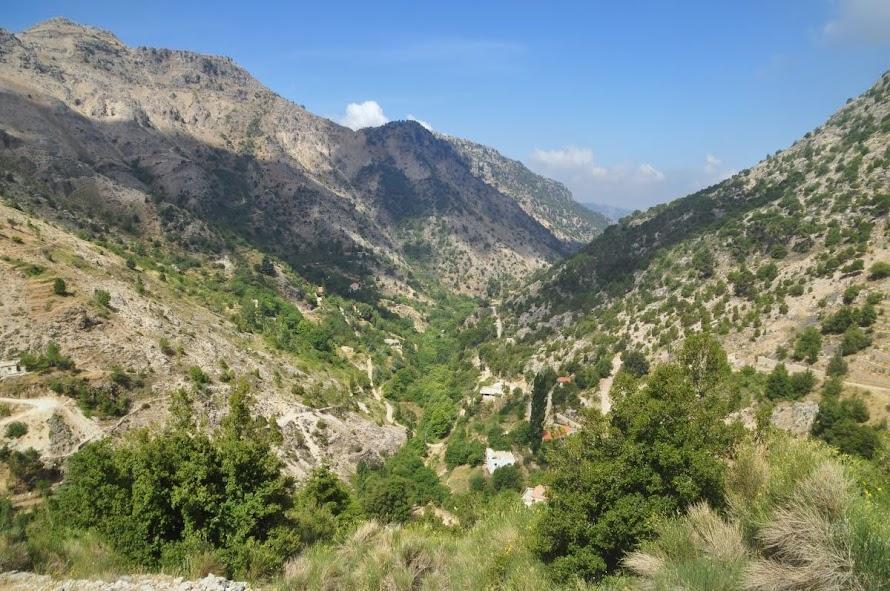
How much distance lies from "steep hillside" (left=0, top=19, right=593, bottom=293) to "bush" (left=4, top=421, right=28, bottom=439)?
5601cm

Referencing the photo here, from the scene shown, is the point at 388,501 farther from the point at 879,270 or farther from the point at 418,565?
the point at 879,270

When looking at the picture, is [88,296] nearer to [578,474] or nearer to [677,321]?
[578,474]

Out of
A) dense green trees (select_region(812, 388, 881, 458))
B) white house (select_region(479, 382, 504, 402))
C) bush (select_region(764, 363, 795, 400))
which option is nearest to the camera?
dense green trees (select_region(812, 388, 881, 458))

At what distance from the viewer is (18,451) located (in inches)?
1094

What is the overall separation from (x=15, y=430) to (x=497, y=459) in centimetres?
3855

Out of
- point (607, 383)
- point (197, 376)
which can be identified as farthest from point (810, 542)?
point (607, 383)

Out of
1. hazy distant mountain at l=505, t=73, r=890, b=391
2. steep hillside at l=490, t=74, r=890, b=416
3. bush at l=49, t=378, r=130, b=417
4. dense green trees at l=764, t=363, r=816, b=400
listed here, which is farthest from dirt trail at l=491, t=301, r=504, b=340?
bush at l=49, t=378, r=130, b=417

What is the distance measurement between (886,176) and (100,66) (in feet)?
Answer: 631

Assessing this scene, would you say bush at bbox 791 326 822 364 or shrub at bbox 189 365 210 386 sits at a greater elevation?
shrub at bbox 189 365 210 386

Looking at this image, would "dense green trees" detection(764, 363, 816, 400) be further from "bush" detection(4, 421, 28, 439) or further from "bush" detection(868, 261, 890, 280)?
"bush" detection(4, 421, 28, 439)

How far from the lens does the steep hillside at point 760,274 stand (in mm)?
41844

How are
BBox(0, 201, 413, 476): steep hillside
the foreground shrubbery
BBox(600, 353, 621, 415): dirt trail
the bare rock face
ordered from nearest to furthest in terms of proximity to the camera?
the foreground shrubbery, the bare rock face, BBox(0, 201, 413, 476): steep hillside, BBox(600, 353, 621, 415): dirt trail

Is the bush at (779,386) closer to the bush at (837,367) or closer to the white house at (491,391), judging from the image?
the bush at (837,367)

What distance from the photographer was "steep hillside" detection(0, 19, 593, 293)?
3634 inches
